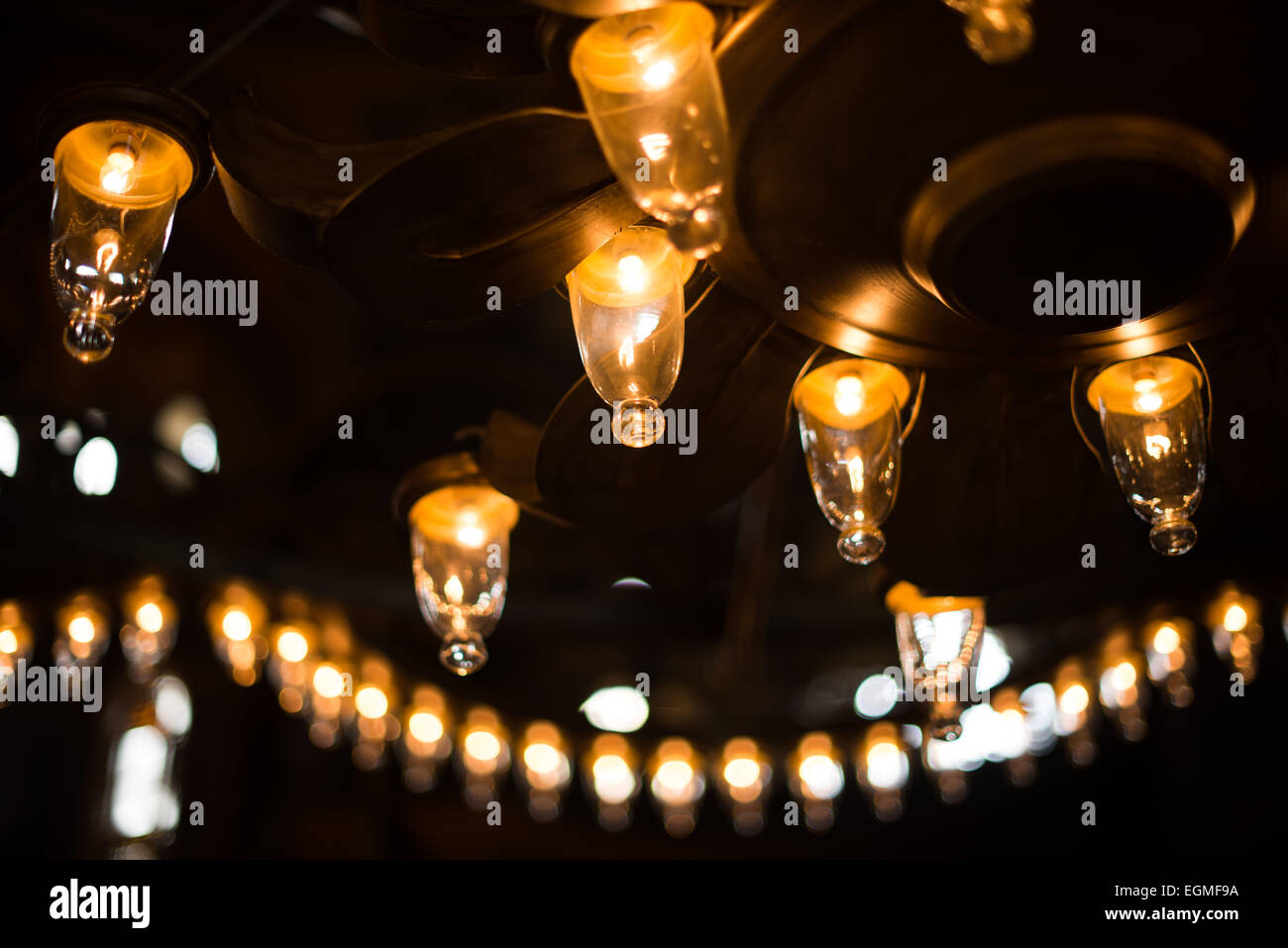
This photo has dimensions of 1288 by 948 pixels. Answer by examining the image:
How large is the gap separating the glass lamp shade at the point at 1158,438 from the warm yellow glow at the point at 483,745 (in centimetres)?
234

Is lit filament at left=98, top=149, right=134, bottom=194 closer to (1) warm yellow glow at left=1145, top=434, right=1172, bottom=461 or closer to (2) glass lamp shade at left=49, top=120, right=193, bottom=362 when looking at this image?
(2) glass lamp shade at left=49, top=120, right=193, bottom=362

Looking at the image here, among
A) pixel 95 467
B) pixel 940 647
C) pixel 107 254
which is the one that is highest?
pixel 95 467

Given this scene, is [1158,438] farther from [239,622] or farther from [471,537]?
[239,622]

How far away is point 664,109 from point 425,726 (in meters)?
2.70

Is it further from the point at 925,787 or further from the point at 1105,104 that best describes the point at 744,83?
the point at 925,787

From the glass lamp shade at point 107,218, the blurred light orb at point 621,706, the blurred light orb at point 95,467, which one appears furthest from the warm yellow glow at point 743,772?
the glass lamp shade at point 107,218

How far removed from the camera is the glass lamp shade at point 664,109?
3.50 ft

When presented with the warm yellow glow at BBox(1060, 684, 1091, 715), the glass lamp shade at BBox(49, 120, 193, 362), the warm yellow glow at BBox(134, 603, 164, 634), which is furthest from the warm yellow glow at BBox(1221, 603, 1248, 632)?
the warm yellow glow at BBox(134, 603, 164, 634)

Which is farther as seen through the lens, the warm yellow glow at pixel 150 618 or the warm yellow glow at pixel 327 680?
the warm yellow glow at pixel 150 618

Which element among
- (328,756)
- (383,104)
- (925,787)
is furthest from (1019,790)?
(383,104)

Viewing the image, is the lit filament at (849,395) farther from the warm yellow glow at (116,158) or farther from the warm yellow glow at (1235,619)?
the warm yellow glow at (1235,619)

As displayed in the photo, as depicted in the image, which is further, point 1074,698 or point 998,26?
point 1074,698

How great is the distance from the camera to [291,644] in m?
3.19
